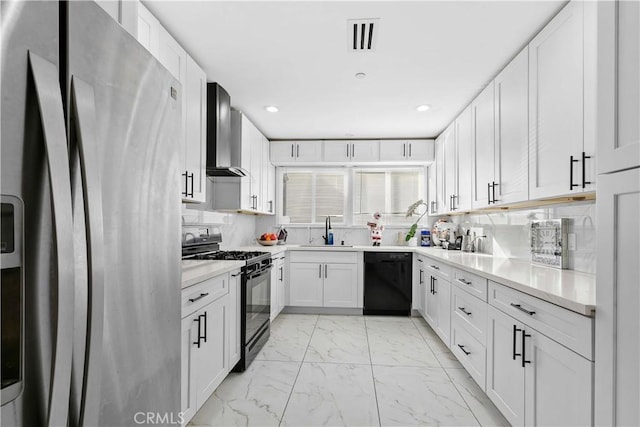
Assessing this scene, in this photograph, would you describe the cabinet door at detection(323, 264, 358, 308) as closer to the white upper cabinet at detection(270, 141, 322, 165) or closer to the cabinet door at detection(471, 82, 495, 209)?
the white upper cabinet at detection(270, 141, 322, 165)

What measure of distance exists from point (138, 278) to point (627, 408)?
143cm

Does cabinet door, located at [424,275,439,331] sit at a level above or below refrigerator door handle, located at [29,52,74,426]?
below

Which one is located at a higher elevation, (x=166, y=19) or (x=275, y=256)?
(x=166, y=19)

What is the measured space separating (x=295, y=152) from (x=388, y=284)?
7.33ft

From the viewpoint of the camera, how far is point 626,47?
3.21ft

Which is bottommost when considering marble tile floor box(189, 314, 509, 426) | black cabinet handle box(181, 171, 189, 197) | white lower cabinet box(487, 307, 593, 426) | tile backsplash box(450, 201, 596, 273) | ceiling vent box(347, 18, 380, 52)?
marble tile floor box(189, 314, 509, 426)

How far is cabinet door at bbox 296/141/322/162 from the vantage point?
15.5 feet

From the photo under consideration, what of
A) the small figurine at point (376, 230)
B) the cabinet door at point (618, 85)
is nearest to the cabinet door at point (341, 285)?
the small figurine at point (376, 230)

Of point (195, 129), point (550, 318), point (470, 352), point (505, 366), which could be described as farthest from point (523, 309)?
point (195, 129)

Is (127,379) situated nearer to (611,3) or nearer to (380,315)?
(611,3)

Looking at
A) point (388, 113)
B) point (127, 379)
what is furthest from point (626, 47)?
point (388, 113)

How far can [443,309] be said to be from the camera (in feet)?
10.1

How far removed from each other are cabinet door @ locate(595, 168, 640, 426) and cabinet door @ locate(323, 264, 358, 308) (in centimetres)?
324

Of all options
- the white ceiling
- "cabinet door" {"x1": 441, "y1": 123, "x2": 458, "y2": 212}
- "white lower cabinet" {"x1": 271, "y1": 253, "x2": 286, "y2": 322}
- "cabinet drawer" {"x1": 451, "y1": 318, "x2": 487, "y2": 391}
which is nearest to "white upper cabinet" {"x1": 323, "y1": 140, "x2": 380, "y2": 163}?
"cabinet door" {"x1": 441, "y1": 123, "x2": 458, "y2": 212}
